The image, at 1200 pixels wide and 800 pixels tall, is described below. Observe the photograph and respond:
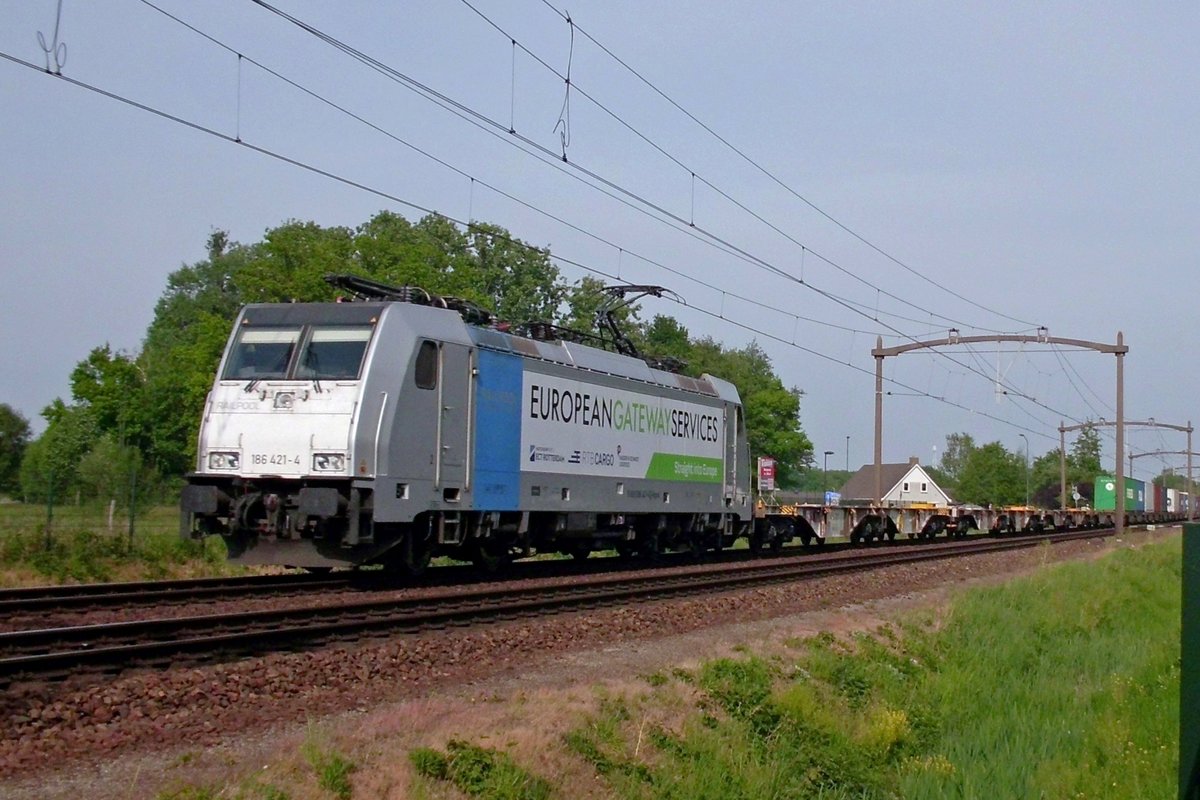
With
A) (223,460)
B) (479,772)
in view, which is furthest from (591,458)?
(479,772)

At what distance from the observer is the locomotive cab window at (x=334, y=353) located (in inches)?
610

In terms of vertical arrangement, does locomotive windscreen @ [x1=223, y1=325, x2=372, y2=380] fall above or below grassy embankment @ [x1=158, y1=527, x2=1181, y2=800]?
above

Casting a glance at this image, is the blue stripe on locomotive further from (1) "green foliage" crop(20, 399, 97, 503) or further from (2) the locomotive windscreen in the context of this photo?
(1) "green foliage" crop(20, 399, 97, 503)

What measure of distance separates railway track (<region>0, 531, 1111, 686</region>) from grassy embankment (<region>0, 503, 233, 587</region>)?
633 cm

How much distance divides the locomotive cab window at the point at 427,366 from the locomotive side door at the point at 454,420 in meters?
0.10

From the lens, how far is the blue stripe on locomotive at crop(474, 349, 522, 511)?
17438mm

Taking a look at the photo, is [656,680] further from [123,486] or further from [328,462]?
[123,486]

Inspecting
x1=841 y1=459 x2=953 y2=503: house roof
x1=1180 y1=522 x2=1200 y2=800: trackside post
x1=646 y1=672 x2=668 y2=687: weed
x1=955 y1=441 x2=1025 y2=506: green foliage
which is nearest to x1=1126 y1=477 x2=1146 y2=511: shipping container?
x1=955 y1=441 x2=1025 y2=506: green foliage

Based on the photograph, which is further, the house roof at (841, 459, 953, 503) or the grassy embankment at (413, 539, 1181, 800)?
the house roof at (841, 459, 953, 503)

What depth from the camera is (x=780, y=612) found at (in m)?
16.3

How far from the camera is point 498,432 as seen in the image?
17.9 m

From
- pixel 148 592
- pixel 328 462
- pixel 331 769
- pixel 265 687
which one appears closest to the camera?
pixel 331 769

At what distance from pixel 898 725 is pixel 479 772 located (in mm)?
5176

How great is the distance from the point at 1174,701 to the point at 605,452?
35.5 ft
